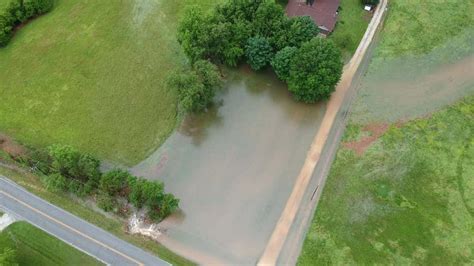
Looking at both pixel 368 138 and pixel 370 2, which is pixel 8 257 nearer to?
pixel 368 138

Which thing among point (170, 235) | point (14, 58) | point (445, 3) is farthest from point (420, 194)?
point (14, 58)

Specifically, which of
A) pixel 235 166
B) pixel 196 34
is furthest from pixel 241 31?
pixel 235 166

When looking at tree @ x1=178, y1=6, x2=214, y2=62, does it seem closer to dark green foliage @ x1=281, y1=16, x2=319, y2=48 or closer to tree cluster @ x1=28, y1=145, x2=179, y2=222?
dark green foliage @ x1=281, y1=16, x2=319, y2=48

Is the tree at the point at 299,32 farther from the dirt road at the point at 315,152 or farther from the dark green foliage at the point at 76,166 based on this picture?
the dark green foliage at the point at 76,166

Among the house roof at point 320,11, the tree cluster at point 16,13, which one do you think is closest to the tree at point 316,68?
the house roof at point 320,11

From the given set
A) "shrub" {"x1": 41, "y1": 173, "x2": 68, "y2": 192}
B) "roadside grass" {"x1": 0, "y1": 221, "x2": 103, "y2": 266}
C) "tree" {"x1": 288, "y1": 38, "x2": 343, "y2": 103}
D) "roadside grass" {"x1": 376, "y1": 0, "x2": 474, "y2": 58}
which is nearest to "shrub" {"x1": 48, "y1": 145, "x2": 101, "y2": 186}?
"shrub" {"x1": 41, "y1": 173, "x2": 68, "y2": 192}

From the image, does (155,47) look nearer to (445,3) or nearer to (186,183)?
(186,183)
